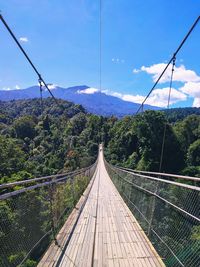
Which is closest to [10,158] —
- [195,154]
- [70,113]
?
[195,154]

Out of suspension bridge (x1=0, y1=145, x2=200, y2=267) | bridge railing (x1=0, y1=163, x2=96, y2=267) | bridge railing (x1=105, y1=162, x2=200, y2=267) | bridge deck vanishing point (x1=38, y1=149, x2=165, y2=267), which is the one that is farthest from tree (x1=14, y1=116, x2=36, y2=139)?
bridge railing (x1=105, y1=162, x2=200, y2=267)

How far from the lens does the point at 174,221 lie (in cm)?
392

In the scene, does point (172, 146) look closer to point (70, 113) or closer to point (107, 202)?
point (107, 202)

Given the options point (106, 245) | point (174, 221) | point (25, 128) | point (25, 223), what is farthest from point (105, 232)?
point (25, 128)

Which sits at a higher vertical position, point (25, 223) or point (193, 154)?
point (193, 154)

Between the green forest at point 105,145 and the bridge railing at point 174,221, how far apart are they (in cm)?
2451

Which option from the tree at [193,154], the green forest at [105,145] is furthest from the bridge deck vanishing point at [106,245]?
the tree at [193,154]

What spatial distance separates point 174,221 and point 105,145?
325 ft

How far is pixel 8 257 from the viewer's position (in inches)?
124

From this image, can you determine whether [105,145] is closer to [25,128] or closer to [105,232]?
[25,128]

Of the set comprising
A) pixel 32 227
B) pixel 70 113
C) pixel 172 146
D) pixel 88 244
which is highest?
pixel 70 113

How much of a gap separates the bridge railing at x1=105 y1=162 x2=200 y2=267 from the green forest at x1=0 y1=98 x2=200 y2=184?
24513 mm

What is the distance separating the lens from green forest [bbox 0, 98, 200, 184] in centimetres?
4997

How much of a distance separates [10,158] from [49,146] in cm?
3544
